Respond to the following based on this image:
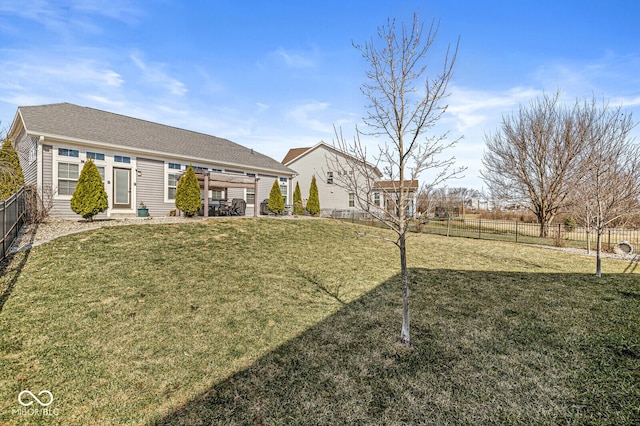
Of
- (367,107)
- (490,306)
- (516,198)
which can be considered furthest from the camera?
(516,198)

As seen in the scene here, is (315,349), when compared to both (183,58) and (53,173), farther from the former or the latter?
(183,58)

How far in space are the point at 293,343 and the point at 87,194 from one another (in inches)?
359

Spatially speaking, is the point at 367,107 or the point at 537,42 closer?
the point at 367,107

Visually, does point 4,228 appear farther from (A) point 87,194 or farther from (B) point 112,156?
(B) point 112,156

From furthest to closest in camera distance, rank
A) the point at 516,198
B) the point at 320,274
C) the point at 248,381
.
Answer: the point at 516,198 < the point at 320,274 < the point at 248,381

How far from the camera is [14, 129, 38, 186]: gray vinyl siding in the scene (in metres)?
10.0

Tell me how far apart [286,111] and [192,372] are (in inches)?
496

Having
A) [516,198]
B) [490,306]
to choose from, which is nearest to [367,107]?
[490,306]

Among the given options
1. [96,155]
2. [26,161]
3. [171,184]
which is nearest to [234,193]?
[171,184]

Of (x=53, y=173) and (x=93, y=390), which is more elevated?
(x=53, y=173)

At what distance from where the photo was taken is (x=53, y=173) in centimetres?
996

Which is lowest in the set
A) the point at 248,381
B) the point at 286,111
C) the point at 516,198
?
the point at 248,381

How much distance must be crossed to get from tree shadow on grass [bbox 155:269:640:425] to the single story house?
35.1ft

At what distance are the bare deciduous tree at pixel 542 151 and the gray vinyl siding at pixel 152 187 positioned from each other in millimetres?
21625
